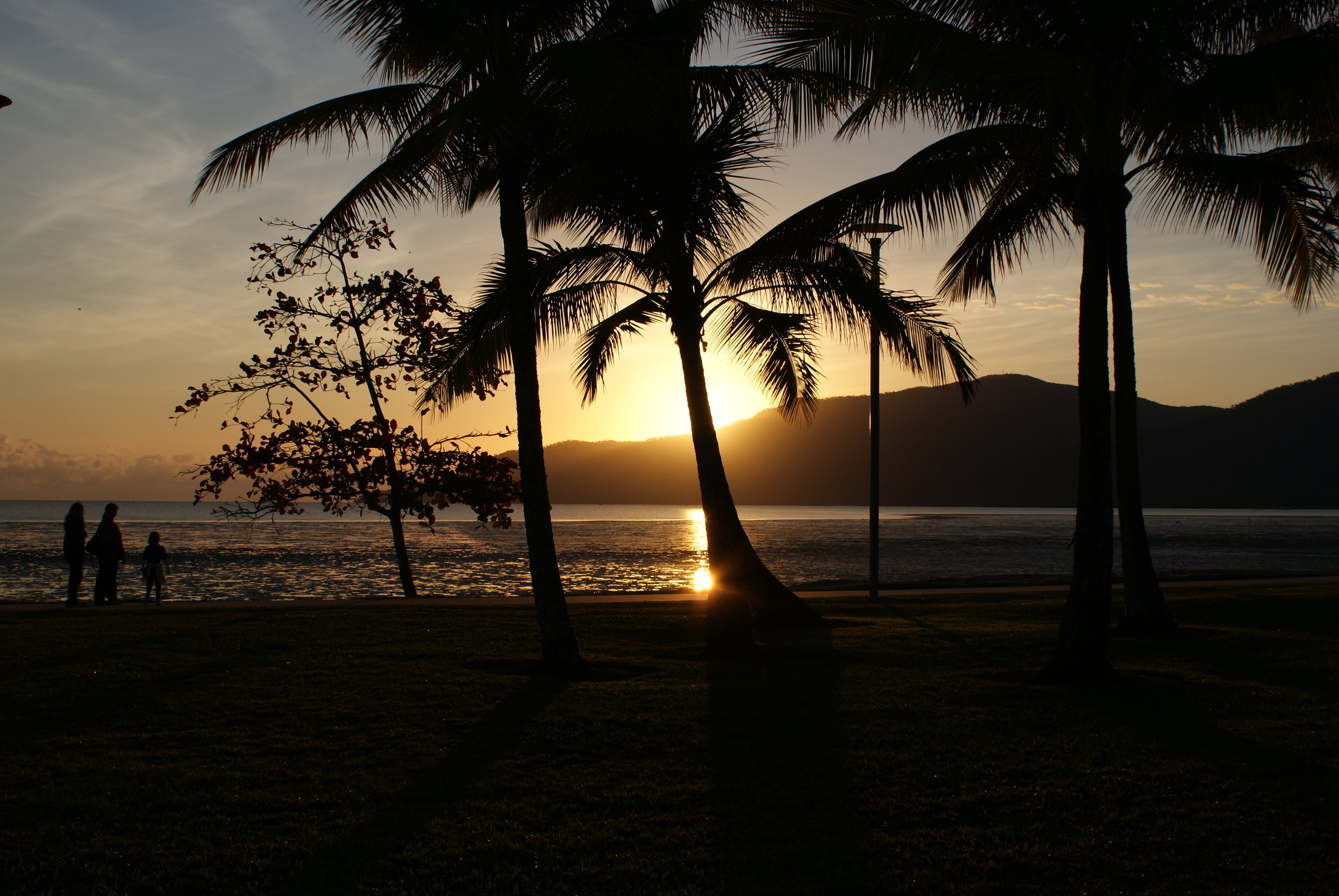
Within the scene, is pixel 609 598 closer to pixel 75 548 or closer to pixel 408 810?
pixel 75 548

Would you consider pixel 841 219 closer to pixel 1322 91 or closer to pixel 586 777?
pixel 1322 91

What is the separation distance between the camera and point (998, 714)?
23.6 feet

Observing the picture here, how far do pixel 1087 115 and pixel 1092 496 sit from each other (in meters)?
3.43

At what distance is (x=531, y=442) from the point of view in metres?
9.09

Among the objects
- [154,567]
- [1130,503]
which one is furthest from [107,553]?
[1130,503]

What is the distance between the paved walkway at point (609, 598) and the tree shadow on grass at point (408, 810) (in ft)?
29.2

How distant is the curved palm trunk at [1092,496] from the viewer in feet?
27.4

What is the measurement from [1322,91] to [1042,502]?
17334cm

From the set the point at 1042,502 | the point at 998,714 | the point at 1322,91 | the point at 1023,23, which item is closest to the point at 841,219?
the point at 1023,23

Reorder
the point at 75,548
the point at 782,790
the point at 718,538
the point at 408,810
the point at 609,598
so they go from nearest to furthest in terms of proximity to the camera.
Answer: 1. the point at 408,810
2. the point at 782,790
3. the point at 718,538
4. the point at 75,548
5. the point at 609,598

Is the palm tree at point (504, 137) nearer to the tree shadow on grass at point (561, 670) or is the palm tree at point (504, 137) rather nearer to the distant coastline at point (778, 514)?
the tree shadow on grass at point (561, 670)

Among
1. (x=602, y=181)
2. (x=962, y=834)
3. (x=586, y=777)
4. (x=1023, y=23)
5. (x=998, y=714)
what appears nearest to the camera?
(x=962, y=834)

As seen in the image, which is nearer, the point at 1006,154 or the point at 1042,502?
the point at 1006,154

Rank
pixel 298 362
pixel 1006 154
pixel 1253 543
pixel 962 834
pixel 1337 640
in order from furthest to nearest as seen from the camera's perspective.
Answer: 1. pixel 1253 543
2. pixel 298 362
3. pixel 1337 640
4. pixel 1006 154
5. pixel 962 834
